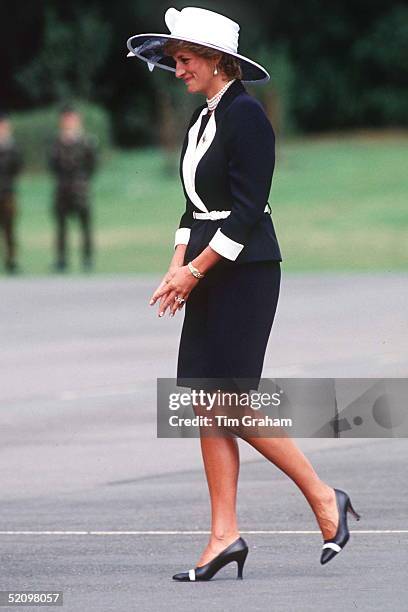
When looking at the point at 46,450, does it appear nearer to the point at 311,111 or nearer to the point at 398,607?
the point at 398,607

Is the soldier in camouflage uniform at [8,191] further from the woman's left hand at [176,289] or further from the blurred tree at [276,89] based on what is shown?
the woman's left hand at [176,289]

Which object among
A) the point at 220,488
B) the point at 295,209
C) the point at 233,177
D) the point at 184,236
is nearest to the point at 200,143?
the point at 233,177

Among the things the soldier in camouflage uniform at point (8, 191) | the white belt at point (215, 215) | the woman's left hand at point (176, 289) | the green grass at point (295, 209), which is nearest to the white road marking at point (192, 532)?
the woman's left hand at point (176, 289)

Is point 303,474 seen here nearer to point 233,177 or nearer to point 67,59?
point 233,177

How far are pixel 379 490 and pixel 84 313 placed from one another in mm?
8409

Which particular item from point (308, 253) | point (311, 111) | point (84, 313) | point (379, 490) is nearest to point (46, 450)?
point (379, 490)

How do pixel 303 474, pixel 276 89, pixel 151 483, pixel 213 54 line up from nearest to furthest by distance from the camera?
pixel 213 54, pixel 303 474, pixel 151 483, pixel 276 89

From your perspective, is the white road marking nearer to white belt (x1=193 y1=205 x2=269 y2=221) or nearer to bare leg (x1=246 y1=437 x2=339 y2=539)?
bare leg (x1=246 y1=437 x2=339 y2=539)

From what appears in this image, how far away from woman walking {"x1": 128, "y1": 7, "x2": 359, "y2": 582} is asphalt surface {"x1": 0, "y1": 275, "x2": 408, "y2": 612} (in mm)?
309

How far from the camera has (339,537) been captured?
257 inches

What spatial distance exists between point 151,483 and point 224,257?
2649mm

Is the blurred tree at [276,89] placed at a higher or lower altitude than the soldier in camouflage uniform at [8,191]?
higher

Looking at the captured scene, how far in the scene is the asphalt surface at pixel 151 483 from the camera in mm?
6430

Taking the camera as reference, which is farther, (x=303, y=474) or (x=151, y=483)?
(x=151, y=483)
